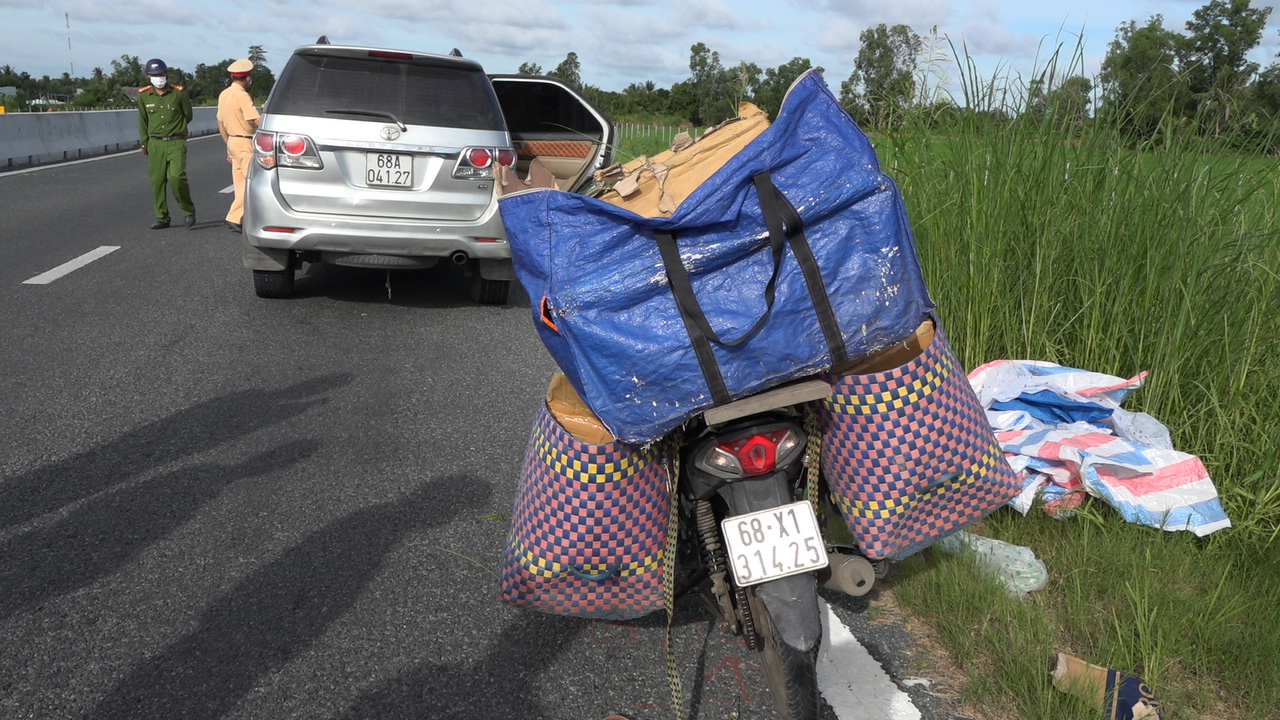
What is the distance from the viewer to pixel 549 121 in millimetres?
9922

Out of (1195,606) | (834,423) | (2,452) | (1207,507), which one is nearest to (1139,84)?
(1207,507)

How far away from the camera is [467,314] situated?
8.12m

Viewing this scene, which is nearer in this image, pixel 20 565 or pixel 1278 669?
pixel 1278 669

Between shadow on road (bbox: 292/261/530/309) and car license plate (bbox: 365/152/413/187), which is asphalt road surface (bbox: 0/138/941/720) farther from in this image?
car license plate (bbox: 365/152/413/187)

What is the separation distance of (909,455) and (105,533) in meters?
2.87

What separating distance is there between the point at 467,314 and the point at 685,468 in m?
5.58

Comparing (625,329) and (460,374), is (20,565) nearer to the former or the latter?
(625,329)

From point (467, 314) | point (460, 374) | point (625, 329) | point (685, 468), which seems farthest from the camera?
point (467, 314)

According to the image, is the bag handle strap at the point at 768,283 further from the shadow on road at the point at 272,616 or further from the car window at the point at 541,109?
the car window at the point at 541,109

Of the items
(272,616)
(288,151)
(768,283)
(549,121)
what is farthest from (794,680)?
(549,121)

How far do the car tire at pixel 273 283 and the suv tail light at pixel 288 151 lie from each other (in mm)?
916

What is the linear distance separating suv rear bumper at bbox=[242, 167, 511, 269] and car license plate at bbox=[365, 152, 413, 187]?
0.26m

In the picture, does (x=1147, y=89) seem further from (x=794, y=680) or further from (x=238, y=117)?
(x=238, y=117)

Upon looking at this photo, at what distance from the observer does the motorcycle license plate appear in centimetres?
253
